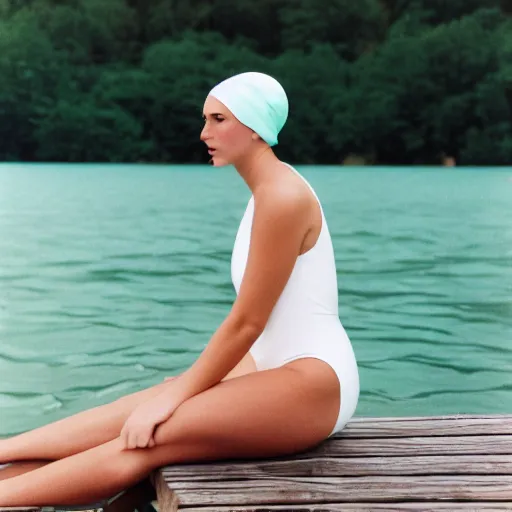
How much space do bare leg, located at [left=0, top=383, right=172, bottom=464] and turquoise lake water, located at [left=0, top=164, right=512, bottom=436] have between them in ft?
7.93

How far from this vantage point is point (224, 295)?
7.39 meters

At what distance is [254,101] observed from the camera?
1.84 m

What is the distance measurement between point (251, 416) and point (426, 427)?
489mm

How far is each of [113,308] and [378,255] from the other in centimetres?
357

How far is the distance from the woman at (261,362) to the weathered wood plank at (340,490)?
0.30 feet

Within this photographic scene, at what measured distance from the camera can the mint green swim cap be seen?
1.84m

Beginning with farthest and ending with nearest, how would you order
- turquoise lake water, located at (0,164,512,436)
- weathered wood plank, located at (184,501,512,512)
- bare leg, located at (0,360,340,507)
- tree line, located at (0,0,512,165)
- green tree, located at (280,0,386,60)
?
green tree, located at (280,0,386,60) → tree line, located at (0,0,512,165) → turquoise lake water, located at (0,164,512,436) → bare leg, located at (0,360,340,507) → weathered wood plank, located at (184,501,512,512)

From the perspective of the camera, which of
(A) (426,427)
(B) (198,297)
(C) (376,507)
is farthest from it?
(B) (198,297)

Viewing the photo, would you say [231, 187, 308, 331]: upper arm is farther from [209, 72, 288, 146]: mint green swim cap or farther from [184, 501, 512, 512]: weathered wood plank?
[184, 501, 512, 512]: weathered wood plank

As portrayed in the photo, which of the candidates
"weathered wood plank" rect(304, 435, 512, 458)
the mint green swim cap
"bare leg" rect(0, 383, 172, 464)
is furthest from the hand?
the mint green swim cap

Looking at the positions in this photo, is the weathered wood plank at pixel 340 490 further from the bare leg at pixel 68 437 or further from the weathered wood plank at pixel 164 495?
the bare leg at pixel 68 437

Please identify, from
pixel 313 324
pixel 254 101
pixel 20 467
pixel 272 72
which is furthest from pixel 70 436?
pixel 272 72

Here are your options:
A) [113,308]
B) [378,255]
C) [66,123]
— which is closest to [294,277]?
[113,308]

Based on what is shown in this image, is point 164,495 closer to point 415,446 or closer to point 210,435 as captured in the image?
point 210,435
